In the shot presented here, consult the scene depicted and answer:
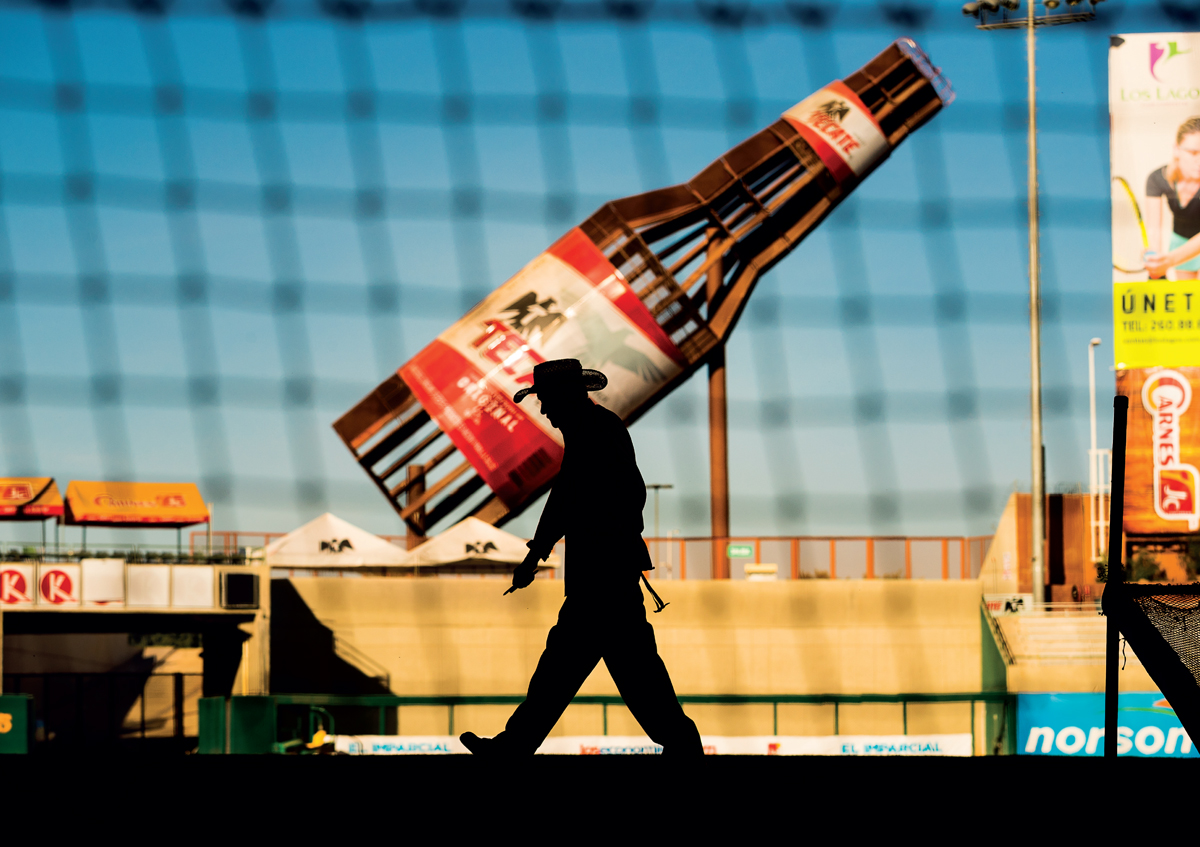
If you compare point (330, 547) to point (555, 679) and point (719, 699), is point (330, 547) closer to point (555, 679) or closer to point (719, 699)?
point (719, 699)

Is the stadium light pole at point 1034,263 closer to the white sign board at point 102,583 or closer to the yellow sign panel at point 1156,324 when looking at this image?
the yellow sign panel at point 1156,324

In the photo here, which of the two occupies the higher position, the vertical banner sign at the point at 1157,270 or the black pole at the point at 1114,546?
the vertical banner sign at the point at 1157,270

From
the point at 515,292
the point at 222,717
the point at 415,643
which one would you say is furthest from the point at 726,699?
the point at 415,643

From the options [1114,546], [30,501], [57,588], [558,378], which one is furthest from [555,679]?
→ [30,501]

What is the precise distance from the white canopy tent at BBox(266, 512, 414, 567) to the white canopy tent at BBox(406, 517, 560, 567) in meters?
0.42

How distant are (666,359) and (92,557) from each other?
9.01 meters

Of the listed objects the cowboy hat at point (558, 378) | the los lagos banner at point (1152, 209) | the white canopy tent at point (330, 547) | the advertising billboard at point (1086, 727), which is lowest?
the advertising billboard at point (1086, 727)

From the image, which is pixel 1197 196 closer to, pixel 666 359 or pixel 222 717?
pixel 666 359

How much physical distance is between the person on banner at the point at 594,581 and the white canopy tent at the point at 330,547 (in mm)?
14608

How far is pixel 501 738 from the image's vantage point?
114 inches

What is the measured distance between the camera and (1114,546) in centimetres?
270

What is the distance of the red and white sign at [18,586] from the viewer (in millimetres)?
16781

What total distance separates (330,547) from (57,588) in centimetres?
393

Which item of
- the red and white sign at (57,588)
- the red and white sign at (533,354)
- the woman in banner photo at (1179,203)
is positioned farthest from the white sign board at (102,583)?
the woman in banner photo at (1179,203)
